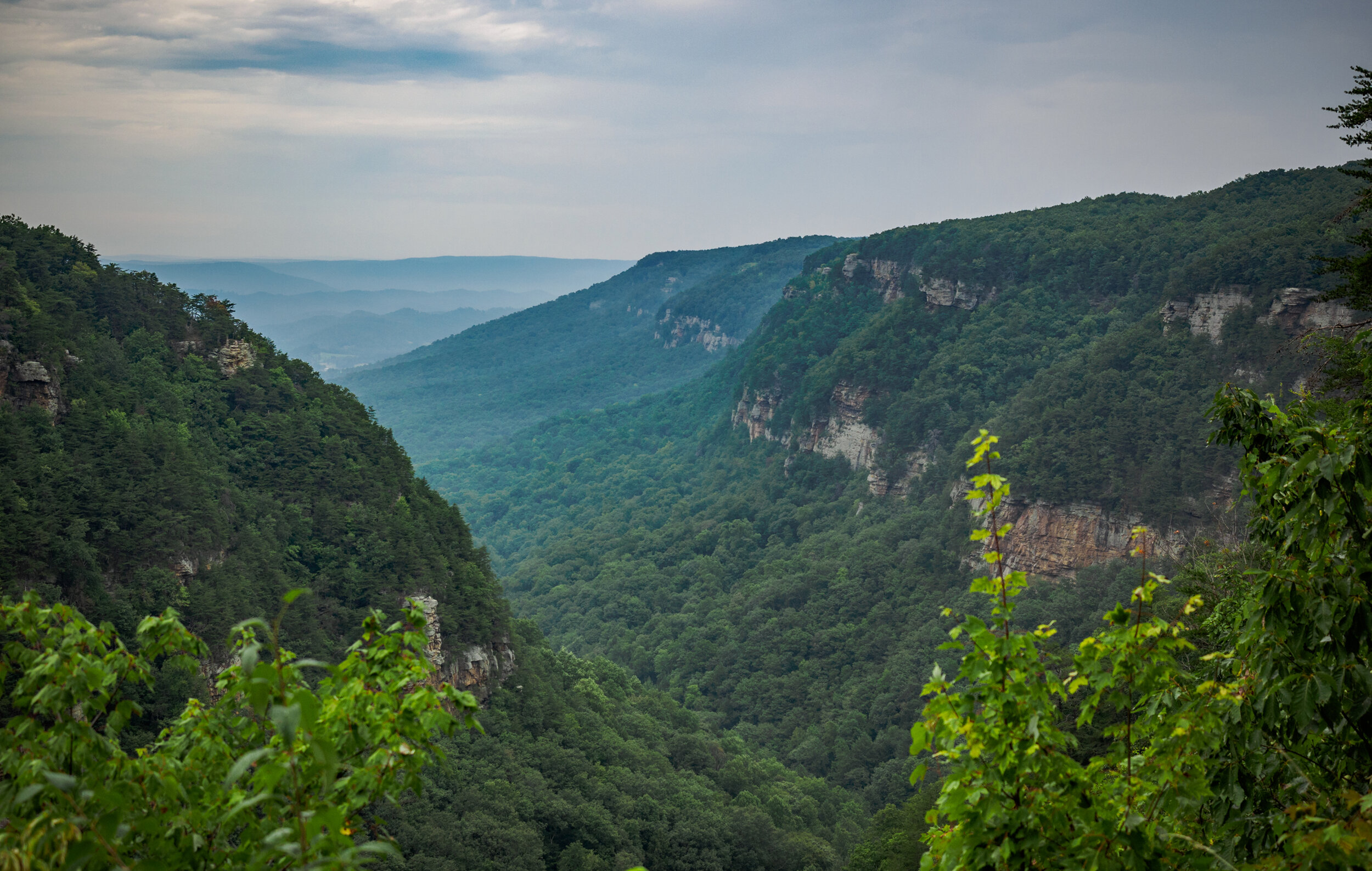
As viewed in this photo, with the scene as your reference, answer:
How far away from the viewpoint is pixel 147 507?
33906mm

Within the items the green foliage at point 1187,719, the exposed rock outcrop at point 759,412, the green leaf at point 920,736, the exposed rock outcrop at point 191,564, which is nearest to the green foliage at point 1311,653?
the green foliage at point 1187,719

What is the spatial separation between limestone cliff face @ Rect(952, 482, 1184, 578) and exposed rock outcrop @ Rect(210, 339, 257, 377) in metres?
56.0

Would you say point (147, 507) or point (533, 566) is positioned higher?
point (147, 507)

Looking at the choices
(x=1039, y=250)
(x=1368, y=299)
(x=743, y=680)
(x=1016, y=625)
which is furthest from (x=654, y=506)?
(x=1368, y=299)

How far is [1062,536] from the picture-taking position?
233 feet

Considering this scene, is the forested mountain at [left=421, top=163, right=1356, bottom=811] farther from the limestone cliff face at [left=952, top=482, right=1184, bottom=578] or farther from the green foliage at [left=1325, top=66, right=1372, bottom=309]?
the green foliage at [left=1325, top=66, right=1372, bottom=309]

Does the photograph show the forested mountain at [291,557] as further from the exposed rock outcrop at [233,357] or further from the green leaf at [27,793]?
the green leaf at [27,793]

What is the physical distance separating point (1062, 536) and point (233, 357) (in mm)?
65384

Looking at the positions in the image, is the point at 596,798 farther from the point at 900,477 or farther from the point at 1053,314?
the point at 1053,314

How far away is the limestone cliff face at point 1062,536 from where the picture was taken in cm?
6725

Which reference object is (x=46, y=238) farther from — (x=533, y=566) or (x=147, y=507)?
(x=533, y=566)

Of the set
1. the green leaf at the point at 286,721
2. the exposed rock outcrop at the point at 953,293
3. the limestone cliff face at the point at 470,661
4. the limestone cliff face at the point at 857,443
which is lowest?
the limestone cliff face at the point at 470,661

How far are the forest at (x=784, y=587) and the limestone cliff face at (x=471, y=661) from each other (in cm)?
53

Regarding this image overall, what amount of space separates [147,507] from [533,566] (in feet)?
288
